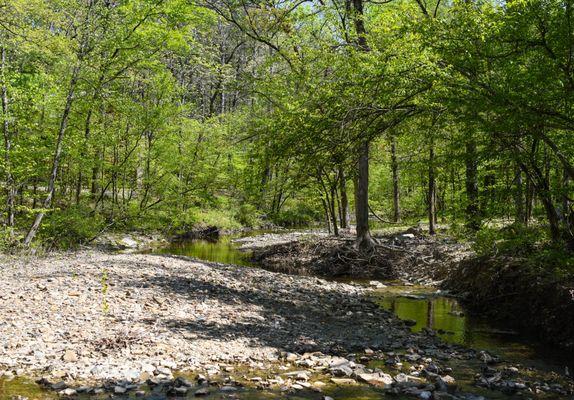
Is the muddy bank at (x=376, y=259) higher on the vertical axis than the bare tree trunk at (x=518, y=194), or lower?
lower

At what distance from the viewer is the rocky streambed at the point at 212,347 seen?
→ 19.8 feet

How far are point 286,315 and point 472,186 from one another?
21.0 ft

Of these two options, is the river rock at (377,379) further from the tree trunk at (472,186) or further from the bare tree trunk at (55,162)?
the bare tree trunk at (55,162)

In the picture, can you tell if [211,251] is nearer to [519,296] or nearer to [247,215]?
[247,215]

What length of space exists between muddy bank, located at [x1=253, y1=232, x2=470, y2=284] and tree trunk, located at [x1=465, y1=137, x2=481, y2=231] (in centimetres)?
307

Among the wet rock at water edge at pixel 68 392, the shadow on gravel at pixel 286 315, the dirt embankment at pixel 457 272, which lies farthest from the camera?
the dirt embankment at pixel 457 272

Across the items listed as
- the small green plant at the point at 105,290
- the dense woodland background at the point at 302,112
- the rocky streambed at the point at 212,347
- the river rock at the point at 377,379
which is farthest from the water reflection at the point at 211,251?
the river rock at the point at 377,379

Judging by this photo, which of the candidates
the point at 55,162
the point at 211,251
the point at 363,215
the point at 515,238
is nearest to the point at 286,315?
the point at 515,238

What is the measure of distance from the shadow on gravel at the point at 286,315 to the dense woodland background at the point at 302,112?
9.04ft

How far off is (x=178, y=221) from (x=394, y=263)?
9.86m

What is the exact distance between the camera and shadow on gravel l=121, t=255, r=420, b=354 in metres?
8.27

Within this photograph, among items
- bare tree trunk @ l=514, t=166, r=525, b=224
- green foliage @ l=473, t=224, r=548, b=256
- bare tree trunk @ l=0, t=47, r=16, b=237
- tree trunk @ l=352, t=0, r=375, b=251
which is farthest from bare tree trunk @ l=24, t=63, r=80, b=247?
bare tree trunk @ l=514, t=166, r=525, b=224

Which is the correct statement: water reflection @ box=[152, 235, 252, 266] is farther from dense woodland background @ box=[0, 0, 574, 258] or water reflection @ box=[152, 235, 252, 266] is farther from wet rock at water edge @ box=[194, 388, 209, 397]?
wet rock at water edge @ box=[194, 388, 209, 397]

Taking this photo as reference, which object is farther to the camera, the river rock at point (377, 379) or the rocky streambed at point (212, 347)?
the river rock at point (377, 379)
